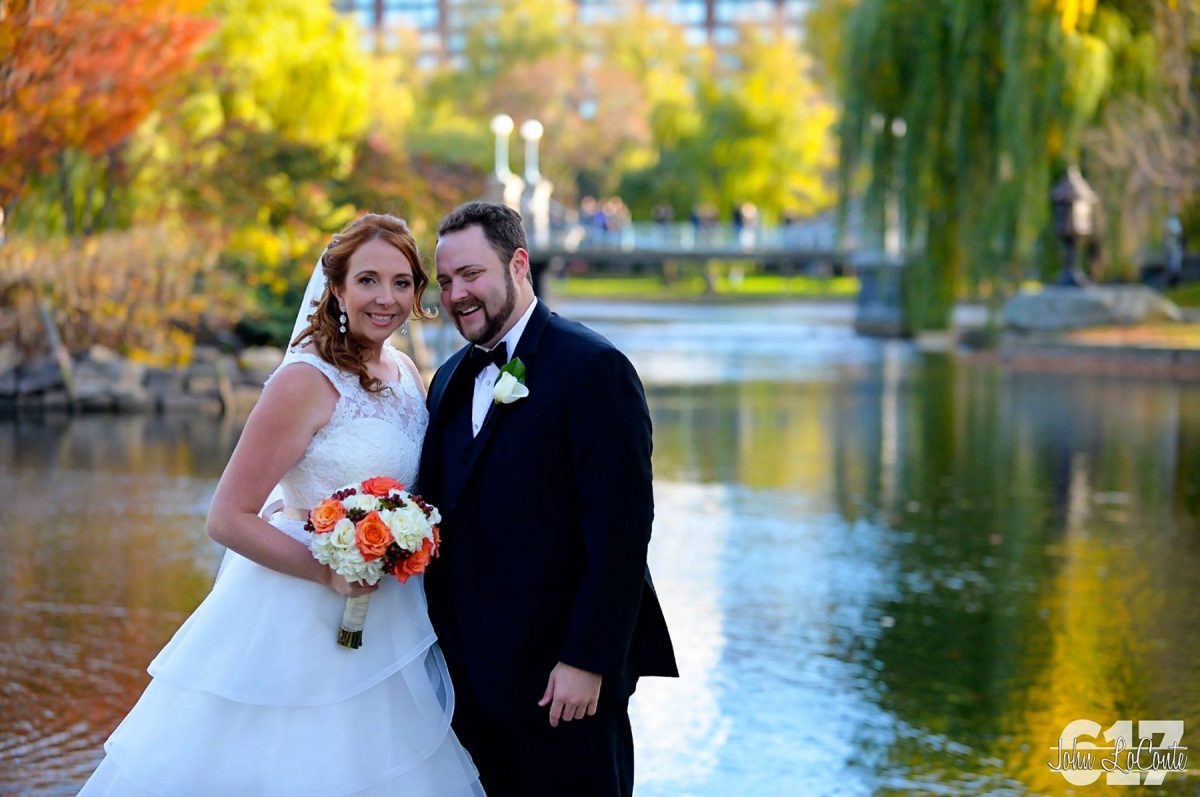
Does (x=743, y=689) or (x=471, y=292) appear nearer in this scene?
(x=471, y=292)

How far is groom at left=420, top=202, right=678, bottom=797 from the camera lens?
384 cm

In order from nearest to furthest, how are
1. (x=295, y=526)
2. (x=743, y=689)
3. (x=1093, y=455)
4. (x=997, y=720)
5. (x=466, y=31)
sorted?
(x=295, y=526), (x=997, y=720), (x=743, y=689), (x=1093, y=455), (x=466, y=31)

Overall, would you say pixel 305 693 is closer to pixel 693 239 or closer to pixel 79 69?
pixel 79 69

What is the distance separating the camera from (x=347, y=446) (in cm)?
409

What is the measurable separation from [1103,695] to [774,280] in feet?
234

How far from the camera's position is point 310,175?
82.7ft

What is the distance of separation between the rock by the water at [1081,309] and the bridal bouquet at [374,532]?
2661cm

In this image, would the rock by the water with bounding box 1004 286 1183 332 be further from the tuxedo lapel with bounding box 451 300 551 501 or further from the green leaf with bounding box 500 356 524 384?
the green leaf with bounding box 500 356 524 384

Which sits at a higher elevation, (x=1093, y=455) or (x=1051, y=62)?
(x=1051, y=62)

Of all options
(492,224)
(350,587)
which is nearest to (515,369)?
(492,224)

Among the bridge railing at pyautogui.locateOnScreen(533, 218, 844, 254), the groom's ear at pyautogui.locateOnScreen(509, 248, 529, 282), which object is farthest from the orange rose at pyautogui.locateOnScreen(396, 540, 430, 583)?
the bridge railing at pyautogui.locateOnScreen(533, 218, 844, 254)

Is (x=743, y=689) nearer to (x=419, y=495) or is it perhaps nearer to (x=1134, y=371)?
(x=419, y=495)

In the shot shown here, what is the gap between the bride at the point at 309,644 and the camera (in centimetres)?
399

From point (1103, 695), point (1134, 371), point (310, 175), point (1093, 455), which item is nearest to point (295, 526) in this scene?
point (1103, 695)
